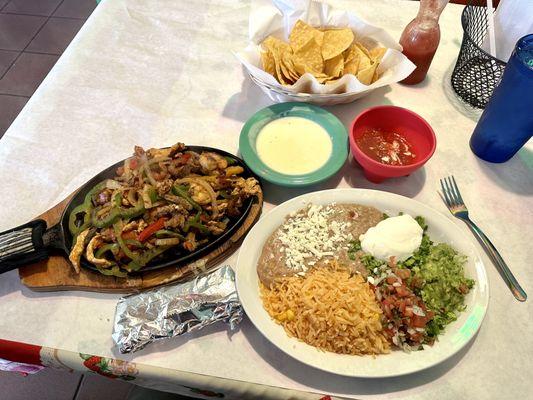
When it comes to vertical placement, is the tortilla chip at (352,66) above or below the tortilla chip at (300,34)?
below

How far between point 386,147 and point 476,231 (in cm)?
42

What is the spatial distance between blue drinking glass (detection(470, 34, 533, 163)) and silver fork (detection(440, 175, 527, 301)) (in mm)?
192

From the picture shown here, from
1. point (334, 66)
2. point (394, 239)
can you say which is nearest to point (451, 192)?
point (394, 239)

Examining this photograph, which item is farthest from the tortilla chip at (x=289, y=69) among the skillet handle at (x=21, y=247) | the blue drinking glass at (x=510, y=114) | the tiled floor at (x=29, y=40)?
the tiled floor at (x=29, y=40)

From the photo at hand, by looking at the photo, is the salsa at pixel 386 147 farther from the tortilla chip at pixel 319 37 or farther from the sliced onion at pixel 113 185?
the sliced onion at pixel 113 185

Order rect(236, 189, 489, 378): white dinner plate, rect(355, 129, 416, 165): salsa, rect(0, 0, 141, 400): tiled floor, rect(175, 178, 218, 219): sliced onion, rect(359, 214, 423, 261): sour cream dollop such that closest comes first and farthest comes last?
rect(236, 189, 489, 378): white dinner plate < rect(359, 214, 423, 261): sour cream dollop < rect(175, 178, 218, 219): sliced onion < rect(355, 129, 416, 165): salsa < rect(0, 0, 141, 400): tiled floor

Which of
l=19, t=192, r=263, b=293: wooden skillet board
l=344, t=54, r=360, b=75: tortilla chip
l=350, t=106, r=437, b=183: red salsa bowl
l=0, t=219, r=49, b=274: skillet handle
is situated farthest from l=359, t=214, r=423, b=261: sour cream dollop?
l=0, t=219, r=49, b=274: skillet handle

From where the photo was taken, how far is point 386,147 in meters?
1.53

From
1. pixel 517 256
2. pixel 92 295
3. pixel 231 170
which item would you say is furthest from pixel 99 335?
pixel 517 256

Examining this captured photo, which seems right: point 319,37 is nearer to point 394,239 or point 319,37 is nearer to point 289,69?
point 289,69

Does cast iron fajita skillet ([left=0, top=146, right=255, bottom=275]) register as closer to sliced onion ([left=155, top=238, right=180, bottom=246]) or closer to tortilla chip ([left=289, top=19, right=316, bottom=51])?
sliced onion ([left=155, top=238, right=180, bottom=246])

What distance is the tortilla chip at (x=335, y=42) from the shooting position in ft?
5.49

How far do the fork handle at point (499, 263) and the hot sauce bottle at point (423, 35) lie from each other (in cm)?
74

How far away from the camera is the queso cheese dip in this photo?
4.95 feet
